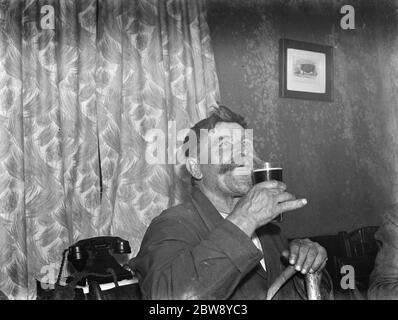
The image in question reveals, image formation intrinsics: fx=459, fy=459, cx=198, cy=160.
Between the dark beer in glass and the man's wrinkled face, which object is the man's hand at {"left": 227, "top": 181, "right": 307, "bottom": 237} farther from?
the man's wrinkled face

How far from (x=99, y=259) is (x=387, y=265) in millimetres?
878

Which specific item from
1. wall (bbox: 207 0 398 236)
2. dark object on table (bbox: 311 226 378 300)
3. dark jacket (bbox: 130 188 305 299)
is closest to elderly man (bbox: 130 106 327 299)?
dark jacket (bbox: 130 188 305 299)

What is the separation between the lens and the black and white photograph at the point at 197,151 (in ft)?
3.67

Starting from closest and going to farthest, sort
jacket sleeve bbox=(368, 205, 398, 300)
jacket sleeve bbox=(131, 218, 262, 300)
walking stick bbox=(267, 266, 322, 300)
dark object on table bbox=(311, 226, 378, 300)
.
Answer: jacket sleeve bbox=(131, 218, 262, 300)
walking stick bbox=(267, 266, 322, 300)
jacket sleeve bbox=(368, 205, 398, 300)
dark object on table bbox=(311, 226, 378, 300)

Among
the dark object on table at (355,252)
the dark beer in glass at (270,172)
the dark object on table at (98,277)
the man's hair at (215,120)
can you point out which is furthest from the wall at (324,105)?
the dark beer in glass at (270,172)

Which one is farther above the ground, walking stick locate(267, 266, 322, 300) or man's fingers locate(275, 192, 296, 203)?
man's fingers locate(275, 192, 296, 203)

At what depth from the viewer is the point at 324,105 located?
279cm

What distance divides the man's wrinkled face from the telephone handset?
1.24 ft

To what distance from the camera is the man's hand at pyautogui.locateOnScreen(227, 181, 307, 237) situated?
3.28 ft

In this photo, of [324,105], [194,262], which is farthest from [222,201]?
[324,105]

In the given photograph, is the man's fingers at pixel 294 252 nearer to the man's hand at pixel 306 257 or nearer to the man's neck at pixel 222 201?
the man's hand at pixel 306 257

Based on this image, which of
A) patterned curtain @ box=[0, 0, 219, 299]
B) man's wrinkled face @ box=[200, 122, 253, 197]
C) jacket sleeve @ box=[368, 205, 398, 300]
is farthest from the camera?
patterned curtain @ box=[0, 0, 219, 299]

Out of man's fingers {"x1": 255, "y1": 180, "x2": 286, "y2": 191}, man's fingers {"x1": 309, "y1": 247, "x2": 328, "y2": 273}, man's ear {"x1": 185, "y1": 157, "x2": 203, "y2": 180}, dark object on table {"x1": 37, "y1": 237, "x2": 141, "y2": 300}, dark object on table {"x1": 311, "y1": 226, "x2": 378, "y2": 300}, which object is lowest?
dark object on table {"x1": 311, "y1": 226, "x2": 378, "y2": 300}
